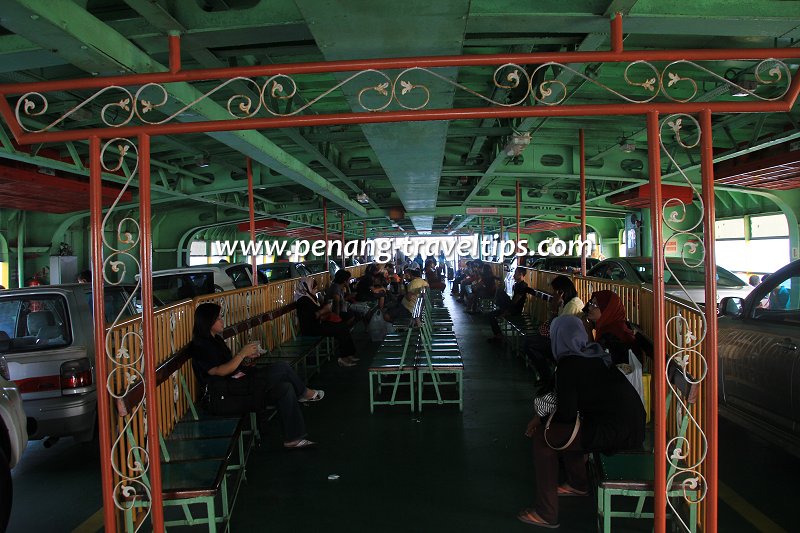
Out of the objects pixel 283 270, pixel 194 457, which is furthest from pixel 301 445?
pixel 283 270

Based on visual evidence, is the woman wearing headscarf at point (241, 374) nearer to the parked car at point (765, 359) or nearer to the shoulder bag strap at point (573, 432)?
the shoulder bag strap at point (573, 432)

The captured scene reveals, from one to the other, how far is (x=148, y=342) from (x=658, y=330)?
2.85 meters

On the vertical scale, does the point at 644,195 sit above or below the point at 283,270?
above

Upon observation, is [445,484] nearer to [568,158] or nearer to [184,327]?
[184,327]

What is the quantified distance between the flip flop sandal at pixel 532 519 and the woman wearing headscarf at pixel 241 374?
221cm

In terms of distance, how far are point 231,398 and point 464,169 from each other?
7.79m

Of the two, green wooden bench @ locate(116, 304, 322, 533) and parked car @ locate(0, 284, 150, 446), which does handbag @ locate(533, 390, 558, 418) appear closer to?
green wooden bench @ locate(116, 304, 322, 533)

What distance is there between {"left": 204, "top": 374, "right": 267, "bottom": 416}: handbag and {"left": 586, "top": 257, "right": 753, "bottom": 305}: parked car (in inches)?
242

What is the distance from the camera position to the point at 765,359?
4.88 metres

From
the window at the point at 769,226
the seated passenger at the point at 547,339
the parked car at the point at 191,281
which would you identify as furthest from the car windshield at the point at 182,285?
the window at the point at 769,226

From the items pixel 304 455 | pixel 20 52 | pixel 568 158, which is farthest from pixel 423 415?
pixel 568 158

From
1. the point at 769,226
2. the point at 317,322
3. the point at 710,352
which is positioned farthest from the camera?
the point at 769,226

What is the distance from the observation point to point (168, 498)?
3346 millimetres

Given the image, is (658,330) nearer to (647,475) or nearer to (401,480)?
(647,475)
